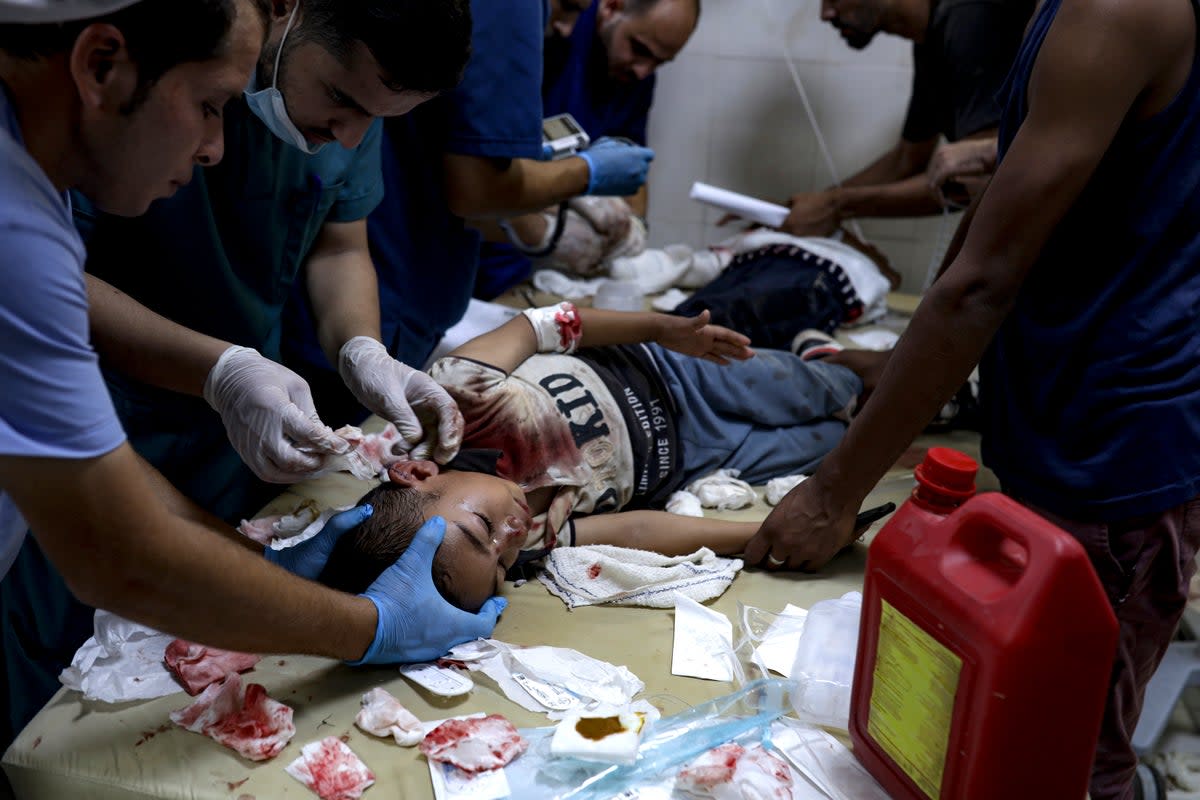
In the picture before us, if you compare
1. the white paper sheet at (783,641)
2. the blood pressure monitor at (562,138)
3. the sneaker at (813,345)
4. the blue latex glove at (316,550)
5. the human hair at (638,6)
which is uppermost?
the human hair at (638,6)

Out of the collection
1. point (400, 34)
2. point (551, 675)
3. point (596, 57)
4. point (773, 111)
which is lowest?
point (551, 675)

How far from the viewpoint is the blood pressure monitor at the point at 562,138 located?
204 centimetres

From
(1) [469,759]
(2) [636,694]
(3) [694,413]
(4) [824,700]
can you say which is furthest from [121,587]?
(3) [694,413]

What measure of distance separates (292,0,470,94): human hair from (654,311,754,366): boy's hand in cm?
78

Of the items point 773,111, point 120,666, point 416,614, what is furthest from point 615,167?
point 120,666

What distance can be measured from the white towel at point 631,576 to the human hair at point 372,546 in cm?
26

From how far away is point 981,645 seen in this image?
79 centimetres

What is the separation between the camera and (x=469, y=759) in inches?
39.9

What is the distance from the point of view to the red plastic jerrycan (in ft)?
2.54

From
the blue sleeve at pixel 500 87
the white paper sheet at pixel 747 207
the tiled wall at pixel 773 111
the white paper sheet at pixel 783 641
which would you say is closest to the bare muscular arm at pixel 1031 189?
the white paper sheet at pixel 783 641

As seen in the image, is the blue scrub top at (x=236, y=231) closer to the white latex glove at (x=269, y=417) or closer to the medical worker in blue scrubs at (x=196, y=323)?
the medical worker in blue scrubs at (x=196, y=323)

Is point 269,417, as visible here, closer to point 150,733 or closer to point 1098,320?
point 150,733

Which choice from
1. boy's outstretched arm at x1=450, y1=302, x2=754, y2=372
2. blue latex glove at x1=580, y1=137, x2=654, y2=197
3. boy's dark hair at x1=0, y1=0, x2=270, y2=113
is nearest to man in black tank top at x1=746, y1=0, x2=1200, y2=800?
boy's outstretched arm at x1=450, y1=302, x2=754, y2=372

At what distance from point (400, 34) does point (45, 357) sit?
59 cm
